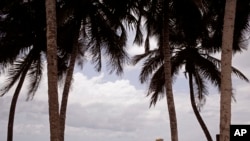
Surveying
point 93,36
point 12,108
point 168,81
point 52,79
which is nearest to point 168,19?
point 168,81

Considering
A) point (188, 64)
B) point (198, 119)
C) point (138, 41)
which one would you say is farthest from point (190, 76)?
point (138, 41)

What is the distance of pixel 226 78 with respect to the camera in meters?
13.4

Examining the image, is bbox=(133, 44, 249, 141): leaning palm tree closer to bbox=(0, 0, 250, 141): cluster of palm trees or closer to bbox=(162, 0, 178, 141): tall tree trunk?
bbox=(0, 0, 250, 141): cluster of palm trees

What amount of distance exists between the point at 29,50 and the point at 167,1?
8.16 metres

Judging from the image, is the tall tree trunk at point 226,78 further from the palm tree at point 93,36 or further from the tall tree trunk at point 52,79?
the palm tree at point 93,36

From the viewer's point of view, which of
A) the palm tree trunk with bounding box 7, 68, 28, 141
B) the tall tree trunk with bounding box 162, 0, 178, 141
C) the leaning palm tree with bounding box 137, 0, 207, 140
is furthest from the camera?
the palm tree trunk with bounding box 7, 68, 28, 141

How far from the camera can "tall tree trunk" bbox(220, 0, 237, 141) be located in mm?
13039

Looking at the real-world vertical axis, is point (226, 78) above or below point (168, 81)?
below

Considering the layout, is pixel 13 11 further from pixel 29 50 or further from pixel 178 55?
pixel 178 55

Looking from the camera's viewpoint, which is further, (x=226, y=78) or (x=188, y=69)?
(x=188, y=69)

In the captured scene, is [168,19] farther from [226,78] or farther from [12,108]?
[12,108]

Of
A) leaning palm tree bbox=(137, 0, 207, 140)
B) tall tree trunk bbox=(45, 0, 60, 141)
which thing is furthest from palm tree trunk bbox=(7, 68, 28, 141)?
tall tree trunk bbox=(45, 0, 60, 141)

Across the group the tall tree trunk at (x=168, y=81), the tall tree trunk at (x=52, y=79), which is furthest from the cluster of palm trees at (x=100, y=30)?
the tall tree trunk at (x=52, y=79)

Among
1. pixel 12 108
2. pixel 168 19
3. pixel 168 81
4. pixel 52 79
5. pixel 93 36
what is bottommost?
pixel 12 108
